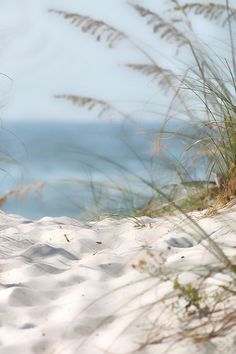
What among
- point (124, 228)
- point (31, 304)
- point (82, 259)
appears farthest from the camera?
point (124, 228)

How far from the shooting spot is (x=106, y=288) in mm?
2510

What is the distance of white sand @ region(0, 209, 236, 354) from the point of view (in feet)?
6.89

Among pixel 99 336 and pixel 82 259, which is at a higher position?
pixel 99 336

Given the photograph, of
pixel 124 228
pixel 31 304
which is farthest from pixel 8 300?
pixel 124 228

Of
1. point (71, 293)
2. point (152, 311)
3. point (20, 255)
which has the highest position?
point (152, 311)

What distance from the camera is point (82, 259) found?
3.00 meters

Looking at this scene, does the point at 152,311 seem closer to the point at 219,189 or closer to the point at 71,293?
the point at 71,293

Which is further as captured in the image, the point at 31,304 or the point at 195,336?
the point at 31,304

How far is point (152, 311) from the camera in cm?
221

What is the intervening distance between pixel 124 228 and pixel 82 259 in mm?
425

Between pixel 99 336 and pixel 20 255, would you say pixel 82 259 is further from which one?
pixel 99 336

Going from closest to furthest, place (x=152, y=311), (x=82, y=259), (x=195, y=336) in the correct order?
1. (x=195, y=336)
2. (x=152, y=311)
3. (x=82, y=259)

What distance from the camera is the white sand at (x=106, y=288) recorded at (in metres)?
2.10

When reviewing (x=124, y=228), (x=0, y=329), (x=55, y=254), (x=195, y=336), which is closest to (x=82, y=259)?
(x=55, y=254)
